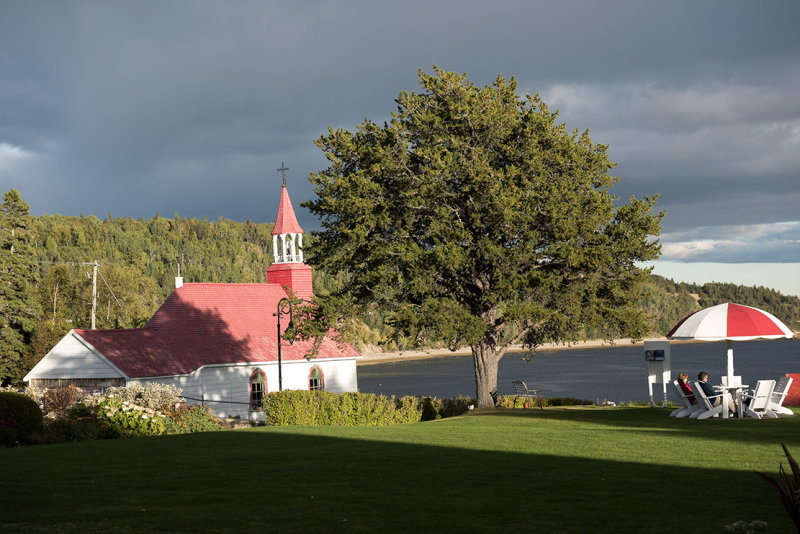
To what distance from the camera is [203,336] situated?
45.5 m

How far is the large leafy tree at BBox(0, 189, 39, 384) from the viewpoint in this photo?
53094 mm

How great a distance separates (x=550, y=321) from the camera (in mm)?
30672

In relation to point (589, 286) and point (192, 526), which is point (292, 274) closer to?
point (589, 286)

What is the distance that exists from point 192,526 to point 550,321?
2317 centimetres

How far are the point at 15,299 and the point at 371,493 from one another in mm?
49864

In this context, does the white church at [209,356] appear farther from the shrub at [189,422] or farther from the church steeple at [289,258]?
the shrub at [189,422]

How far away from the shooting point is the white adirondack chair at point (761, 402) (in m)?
21.3

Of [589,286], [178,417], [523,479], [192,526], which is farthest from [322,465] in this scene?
[589,286]

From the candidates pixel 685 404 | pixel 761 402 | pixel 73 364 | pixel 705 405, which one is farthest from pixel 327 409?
pixel 73 364

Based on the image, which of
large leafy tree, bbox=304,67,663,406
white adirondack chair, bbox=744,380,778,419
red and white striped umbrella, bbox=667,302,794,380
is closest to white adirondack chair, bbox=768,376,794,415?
white adirondack chair, bbox=744,380,778,419

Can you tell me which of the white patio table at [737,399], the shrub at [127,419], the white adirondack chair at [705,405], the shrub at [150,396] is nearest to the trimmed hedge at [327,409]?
the shrub at [150,396]

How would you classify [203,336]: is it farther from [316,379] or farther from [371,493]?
[371,493]

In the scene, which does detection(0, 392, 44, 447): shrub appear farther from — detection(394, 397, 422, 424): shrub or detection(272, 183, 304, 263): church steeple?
detection(272, 183, 304, 263): church steeple

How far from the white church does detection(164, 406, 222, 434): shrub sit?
12.9 metres
